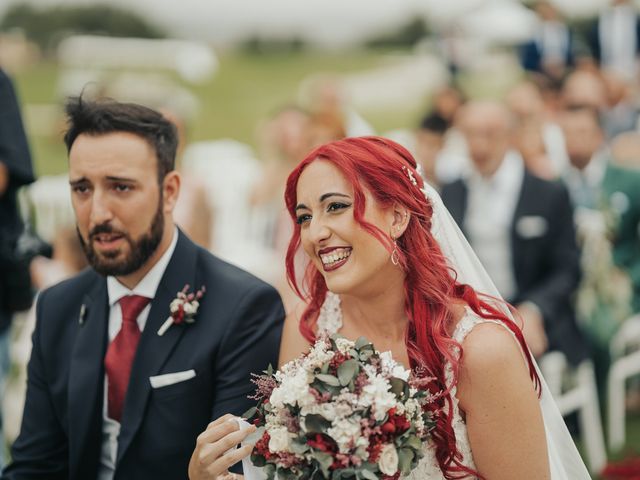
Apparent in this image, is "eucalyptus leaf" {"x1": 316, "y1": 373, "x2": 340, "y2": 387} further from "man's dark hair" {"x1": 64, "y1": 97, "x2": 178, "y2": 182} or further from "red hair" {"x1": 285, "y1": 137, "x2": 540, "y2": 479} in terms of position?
"man's dark hair" {"x1": 64, "y1": 97, "x2": 178, "y2": 182}

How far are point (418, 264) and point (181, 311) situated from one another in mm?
875

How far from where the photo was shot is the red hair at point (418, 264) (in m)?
2.83

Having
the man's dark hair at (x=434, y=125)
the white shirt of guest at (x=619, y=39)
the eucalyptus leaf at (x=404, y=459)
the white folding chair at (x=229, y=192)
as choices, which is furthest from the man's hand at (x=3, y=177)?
the white shirt of guest at (x=619, y=39)

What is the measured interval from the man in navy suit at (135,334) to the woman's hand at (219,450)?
0.40 meters

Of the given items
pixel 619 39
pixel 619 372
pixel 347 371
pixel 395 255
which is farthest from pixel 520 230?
pixel 619 39

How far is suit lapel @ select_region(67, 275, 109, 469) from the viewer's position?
3.16m

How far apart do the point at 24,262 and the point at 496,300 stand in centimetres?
232

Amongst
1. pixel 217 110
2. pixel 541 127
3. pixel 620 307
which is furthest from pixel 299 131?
pixel 217 110

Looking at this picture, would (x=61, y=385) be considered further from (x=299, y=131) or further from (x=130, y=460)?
(x=299, y=131)

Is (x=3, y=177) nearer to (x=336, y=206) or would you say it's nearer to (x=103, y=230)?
(x=103, y=230)

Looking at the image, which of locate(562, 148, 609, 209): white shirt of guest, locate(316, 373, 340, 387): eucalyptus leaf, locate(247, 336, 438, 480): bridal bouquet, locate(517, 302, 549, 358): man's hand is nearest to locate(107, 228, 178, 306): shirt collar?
locate(247, 336, 438, 480): bridal bouquet

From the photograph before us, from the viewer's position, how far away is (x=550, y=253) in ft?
18.6

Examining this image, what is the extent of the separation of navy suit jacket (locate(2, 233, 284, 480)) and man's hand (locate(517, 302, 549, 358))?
241cm

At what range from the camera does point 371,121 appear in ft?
57.0
